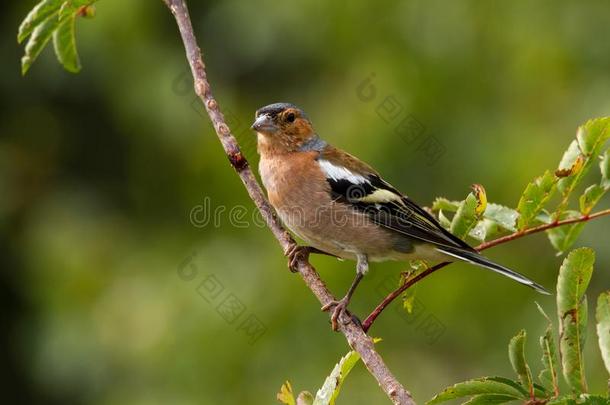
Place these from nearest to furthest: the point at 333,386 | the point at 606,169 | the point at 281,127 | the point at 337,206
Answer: the point at 333,386 < the point at 606,169 < the point at 337,206 < the point at 281,127

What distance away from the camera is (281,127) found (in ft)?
14.5

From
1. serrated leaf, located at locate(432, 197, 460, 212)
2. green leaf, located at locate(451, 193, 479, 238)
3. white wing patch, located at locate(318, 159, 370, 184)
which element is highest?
white wing patch, located at locate(318, 159, 370, 184)

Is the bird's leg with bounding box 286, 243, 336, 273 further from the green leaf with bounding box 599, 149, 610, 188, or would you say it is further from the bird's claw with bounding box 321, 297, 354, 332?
the green leaf with bounding box 599, 149, 610, 188

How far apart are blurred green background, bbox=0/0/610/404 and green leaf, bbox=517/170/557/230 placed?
2.53 m

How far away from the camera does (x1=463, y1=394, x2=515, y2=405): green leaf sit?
2135 mm

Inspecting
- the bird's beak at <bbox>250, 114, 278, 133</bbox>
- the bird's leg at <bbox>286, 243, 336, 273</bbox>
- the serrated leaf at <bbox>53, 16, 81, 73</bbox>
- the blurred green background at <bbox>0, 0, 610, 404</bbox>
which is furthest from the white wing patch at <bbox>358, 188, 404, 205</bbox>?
the serrated leaf at <bbox>53, 16, 81, 73</bbox>

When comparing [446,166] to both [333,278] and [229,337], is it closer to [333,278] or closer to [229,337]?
[333,278]

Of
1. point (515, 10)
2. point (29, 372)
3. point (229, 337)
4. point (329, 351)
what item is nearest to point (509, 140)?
point (515, 10)

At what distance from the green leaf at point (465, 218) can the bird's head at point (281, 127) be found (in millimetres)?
1734

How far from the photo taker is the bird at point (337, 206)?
391cm

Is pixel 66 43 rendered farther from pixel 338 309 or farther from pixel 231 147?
pixel 338 309

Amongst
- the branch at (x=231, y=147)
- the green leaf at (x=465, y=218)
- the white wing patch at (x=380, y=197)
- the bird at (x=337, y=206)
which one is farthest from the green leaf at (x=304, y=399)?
the white wing patch at (x=380, y=197)

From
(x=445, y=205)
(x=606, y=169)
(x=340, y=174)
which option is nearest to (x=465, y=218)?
(x=445, y=205)

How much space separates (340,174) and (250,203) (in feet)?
5.54
